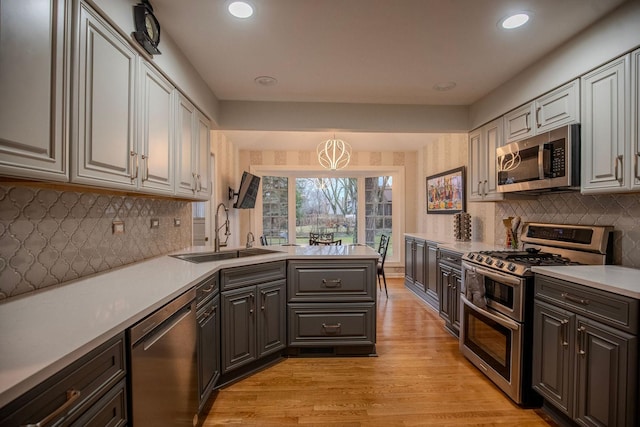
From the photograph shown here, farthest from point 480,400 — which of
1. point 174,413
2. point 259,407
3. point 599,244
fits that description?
point 174,413

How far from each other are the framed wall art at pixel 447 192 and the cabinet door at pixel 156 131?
3584 millimetres

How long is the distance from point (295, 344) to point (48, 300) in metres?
1.86

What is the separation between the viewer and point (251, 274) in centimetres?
234

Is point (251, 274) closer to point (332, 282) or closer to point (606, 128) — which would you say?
point (332, 282)

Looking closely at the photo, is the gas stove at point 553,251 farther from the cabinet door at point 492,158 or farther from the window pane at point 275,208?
the window pane at point 275,208

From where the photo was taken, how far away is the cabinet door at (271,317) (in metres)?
2.42

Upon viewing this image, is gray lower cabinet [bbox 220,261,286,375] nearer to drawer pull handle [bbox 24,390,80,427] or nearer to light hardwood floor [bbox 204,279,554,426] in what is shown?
light hardwood floor [bbox 204,279,554,426]

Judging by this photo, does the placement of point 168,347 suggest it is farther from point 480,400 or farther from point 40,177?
point 480,400

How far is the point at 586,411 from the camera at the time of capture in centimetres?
159

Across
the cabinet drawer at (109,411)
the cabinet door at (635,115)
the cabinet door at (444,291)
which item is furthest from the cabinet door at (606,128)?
the cabinet drawer at (109,411)

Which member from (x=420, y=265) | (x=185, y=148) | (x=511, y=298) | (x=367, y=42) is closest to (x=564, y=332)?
(x=511, y=298)

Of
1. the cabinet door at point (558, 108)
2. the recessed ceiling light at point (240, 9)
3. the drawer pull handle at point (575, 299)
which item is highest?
the recessed ceiling light at point (240, 9)

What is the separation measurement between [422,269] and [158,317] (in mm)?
3649

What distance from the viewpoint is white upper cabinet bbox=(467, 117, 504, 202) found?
298 cm
